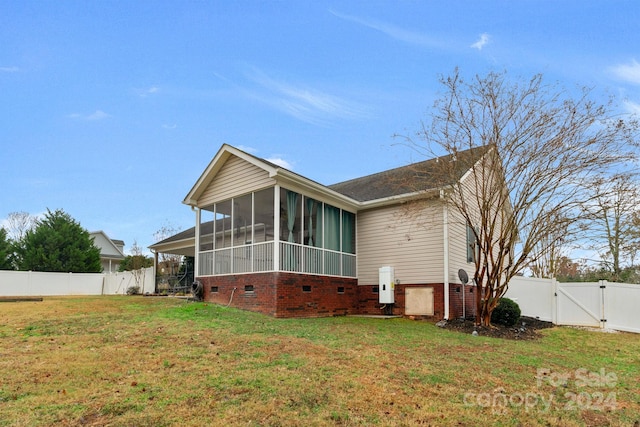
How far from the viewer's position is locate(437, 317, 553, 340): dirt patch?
36.3ft

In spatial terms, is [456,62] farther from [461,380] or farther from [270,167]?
[461,380]

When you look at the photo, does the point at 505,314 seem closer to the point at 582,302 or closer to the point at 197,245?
the point at 582,302

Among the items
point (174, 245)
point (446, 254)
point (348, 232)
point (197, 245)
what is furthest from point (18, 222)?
point (446, 254)

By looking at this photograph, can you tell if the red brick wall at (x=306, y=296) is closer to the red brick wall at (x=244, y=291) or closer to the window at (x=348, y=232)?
the red brick wall at (x=244, y=291)

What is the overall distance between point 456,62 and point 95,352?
36.5 ft

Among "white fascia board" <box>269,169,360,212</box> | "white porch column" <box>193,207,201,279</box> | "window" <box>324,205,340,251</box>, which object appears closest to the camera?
"white fascia board" <box>269,169,360,212</box>

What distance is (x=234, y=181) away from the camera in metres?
14.1

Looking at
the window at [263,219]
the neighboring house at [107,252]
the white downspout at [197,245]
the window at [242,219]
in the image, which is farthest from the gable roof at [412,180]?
the neighboring house at [107,252]

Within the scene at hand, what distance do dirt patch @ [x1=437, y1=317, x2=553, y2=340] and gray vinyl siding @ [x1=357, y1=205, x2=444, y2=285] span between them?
1.62 metres

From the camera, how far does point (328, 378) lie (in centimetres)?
578

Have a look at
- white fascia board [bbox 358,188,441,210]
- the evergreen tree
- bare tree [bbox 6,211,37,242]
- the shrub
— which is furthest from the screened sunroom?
bare tree [bbox 6,211,37,242]

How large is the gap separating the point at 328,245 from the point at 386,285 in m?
2.31

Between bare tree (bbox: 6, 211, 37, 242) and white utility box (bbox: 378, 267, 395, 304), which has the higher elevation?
bare tree (bbox: 6, 211, 37, 242)

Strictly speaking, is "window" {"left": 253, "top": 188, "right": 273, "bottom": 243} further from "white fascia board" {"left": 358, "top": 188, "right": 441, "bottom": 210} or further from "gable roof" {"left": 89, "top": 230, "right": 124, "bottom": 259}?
"gable roof" {"left": 89, "top": 230, "right": 124, "bottom": 259}
